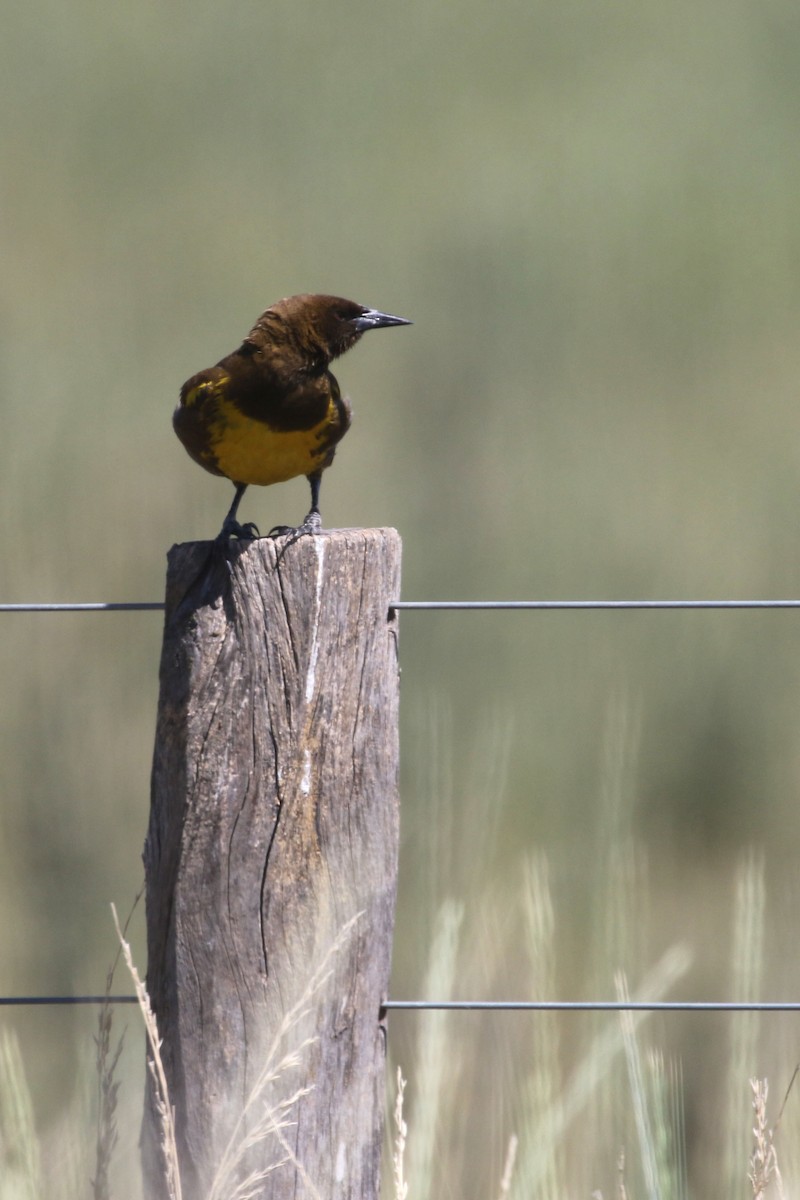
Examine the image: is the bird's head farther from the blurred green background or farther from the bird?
the blurred green background

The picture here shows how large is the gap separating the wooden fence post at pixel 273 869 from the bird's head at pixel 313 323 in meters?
0.79

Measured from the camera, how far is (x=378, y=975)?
5.81 feet

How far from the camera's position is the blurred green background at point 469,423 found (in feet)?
11.6

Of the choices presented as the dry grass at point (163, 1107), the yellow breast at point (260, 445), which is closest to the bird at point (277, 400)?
the yellow breast at point (260, 445)

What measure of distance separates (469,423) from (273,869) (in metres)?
4.20

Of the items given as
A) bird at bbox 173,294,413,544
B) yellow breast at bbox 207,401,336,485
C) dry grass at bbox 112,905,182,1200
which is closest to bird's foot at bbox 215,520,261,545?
bird at bbox 173,294,413,544

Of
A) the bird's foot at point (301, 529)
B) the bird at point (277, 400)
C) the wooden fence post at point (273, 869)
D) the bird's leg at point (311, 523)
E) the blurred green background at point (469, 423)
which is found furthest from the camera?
the blurred green background at point (469, 423)

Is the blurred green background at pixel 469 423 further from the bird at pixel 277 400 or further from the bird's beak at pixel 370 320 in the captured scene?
the bird's beak at pixel 370 320

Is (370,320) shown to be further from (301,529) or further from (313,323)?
(301,529)

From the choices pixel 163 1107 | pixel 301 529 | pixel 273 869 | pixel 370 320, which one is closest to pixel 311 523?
pixel 301 529

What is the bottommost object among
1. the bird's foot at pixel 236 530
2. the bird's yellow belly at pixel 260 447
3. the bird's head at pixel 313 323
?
the bird's foot at pixel 236 530

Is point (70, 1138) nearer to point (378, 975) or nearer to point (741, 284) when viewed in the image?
point (378, 975)

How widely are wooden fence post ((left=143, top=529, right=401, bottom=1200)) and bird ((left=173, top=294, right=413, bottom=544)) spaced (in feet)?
2.12

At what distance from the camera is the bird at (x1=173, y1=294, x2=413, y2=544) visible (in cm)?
241
